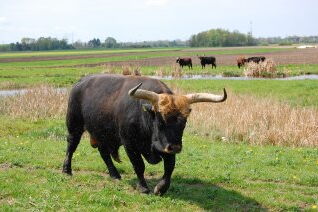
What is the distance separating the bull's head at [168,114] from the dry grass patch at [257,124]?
25.4 ft

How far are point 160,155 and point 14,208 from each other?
264 centimetres

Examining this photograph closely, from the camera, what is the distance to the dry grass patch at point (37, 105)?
2095 centimetres

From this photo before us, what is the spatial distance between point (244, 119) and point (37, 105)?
33.8 feet

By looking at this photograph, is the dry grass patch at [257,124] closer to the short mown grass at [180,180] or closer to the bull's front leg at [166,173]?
the short mown grass at [180,180]

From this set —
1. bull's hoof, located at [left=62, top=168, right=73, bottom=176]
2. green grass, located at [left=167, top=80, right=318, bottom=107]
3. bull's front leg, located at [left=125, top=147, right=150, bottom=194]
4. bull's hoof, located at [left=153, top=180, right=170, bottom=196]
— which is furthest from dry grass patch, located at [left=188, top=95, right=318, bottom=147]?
green grass, located at [left=167, top=80, right=318, bottom=107]

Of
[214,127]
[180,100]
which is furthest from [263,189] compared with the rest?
[214,127]

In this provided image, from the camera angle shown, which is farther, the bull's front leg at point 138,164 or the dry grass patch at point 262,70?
the dry grass patch at point 262,70

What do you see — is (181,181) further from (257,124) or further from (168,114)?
(257,124)

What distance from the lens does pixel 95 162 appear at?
11.4 m

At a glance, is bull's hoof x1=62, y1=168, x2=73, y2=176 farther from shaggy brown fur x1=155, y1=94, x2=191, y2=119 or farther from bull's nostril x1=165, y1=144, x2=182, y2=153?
bull's nostril x1=165, y1=144, x2=182, y2=153

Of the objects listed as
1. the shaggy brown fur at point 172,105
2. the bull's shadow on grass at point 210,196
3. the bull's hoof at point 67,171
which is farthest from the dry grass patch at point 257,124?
the shaggy brown fur at point 172,105

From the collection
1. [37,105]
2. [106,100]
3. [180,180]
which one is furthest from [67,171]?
[37,105]

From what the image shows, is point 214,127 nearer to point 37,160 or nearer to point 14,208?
point 37,160

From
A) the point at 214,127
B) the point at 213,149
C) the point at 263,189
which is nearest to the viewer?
the point at 263,189
